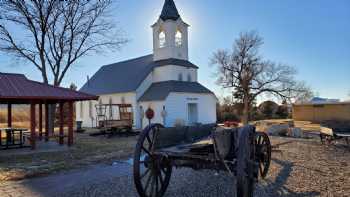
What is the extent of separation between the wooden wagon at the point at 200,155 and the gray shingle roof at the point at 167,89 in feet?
60.2

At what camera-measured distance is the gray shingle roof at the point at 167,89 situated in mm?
24553

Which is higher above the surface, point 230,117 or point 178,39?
point 178,39

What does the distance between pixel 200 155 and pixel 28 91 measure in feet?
30.9

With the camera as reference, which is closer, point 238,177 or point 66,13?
point 238,177

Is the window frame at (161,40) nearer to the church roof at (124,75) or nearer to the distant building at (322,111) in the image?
the church roof at (124,75)

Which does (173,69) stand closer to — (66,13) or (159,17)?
(159,17)

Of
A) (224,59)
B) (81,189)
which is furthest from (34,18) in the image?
(224,59)

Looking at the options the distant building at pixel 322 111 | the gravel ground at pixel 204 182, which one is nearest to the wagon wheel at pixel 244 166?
the gravel ground at pixel 204 182

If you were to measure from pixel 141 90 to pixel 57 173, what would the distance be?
1916 cm

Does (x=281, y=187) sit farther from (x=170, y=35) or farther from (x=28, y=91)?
(x=170, y=35)

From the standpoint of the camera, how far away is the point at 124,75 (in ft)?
101

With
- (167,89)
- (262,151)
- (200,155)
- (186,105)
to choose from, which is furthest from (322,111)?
(200,155)

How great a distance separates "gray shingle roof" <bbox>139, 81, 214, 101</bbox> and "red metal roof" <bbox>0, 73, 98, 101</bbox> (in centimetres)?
1124

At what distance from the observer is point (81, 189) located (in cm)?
596
